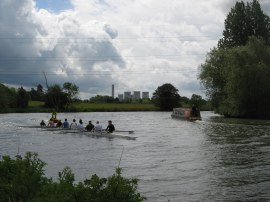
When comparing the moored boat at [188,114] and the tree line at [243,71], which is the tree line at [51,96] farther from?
the tree line at [243,71]

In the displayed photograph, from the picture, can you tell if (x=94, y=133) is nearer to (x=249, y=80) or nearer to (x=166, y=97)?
(x=249, y=80)

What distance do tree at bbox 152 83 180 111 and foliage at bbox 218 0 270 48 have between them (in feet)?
221

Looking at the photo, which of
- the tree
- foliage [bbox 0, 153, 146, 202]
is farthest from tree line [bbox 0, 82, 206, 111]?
foliage [bbox 0, 153, 146, 202]

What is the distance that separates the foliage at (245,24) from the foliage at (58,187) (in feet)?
266

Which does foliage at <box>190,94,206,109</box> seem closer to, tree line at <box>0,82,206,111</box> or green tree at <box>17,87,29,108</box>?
tree line at <box>0,82,206,111</box>

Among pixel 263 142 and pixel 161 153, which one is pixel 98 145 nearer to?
pixel 161 153

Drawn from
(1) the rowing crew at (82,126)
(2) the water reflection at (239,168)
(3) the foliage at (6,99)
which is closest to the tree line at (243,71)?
(1) the rowing crew at (82,126)

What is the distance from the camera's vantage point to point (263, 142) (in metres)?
33.6

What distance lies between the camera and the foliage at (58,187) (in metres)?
7.57

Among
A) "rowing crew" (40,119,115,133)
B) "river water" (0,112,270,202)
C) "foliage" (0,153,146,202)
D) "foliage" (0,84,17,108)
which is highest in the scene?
"foliage" (0,84,17,108)

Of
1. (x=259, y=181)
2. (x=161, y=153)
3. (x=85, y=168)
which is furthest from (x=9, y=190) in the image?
(x=161, y=153)

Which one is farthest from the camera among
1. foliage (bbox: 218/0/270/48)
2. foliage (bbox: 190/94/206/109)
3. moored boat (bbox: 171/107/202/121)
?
foliage (bbox: 190/94/206/109)

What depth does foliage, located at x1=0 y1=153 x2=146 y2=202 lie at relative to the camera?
24.8 ft

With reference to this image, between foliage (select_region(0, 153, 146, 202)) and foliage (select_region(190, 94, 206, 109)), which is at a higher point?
foliage (select_region(190, 94, 206, 109))
